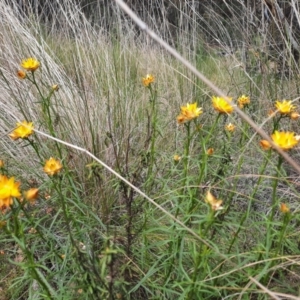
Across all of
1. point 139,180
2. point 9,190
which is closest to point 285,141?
point 9,190

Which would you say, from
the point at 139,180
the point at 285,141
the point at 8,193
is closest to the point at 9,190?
the point at 8,193

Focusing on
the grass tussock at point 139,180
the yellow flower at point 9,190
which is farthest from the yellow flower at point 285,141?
the yellow flower at point 9,190

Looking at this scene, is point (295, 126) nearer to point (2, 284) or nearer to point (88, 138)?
point (88, 138)

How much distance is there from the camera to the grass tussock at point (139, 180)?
0.83 metres

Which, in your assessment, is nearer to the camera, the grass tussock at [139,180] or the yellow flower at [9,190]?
the yellow flower at [9,190]

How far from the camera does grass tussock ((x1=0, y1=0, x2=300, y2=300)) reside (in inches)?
32.8

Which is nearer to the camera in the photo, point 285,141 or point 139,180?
point 285,141

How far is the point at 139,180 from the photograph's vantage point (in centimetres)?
137

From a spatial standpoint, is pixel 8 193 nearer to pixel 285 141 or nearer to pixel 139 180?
pixel 285 141

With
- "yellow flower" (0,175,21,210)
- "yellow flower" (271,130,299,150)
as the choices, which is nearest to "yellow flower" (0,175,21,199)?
"yellow flower" (0,175,21,210)

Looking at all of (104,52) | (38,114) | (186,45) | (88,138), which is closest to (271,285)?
(88,138)

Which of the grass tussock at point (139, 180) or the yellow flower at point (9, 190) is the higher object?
the yellow flower at point (9, 190)

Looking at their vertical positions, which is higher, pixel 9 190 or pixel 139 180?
pixel 9 190

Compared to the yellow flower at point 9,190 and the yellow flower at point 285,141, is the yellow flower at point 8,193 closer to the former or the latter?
the yellow flower at point 9,190
